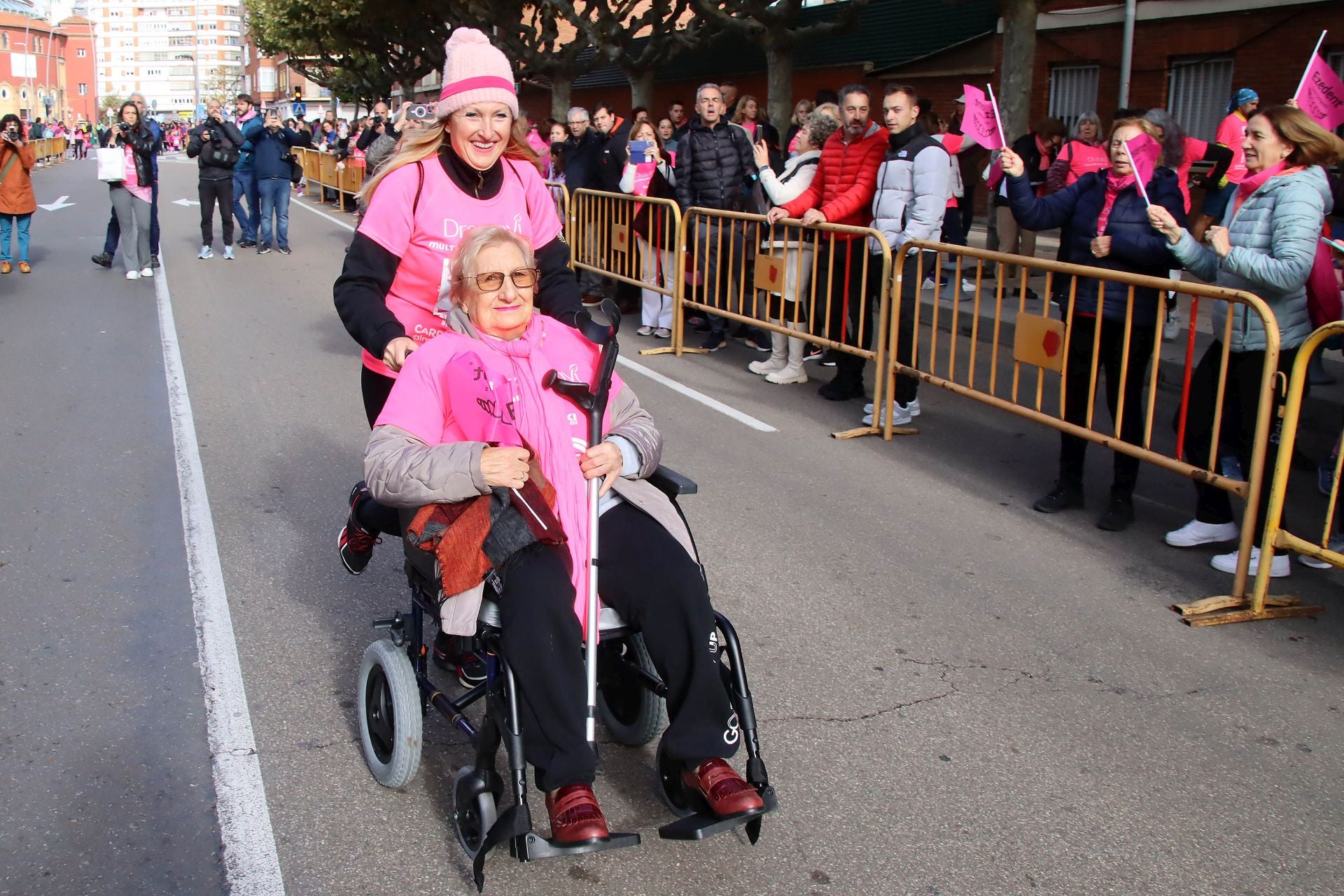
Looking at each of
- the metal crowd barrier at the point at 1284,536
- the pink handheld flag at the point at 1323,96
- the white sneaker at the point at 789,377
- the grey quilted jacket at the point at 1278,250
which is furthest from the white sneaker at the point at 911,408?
the metal crowd barrier at the point at 1284,536

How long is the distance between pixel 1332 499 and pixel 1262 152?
1.55 meters

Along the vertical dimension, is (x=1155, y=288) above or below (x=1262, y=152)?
below

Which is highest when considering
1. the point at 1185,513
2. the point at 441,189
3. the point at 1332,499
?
the point at 441,189

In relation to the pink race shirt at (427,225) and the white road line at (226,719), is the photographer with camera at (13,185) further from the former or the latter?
the pink race shirt at (427,225)

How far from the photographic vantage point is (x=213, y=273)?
15023 millimetres

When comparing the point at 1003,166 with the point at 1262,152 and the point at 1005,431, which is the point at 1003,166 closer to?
the point at 1262,152

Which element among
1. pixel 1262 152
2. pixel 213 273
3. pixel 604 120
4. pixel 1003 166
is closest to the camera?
pixel 1262 152

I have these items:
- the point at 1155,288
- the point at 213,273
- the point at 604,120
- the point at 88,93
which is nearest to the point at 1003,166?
the point at 1155,288

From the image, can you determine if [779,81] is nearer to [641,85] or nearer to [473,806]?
[641,85]

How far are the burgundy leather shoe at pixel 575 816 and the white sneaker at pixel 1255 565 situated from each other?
3358mm

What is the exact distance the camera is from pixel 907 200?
808 centimetres

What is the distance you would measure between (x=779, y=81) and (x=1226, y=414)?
17218mm

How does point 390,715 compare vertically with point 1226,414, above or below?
below

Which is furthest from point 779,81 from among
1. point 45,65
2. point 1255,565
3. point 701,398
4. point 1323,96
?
point 45,65
